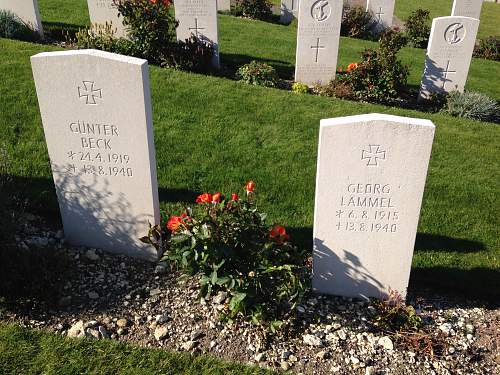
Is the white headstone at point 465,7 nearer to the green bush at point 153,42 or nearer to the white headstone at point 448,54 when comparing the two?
the white headstone at point 448,54

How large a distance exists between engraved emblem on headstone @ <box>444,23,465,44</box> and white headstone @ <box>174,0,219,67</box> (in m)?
4.69

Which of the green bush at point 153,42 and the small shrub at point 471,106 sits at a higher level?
the green bush at point 153,42

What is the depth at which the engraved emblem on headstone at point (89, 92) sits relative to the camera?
13.7ft

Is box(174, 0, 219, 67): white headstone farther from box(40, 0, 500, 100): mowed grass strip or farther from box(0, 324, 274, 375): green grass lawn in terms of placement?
box(0, 324, 274, 375): green grass lawn

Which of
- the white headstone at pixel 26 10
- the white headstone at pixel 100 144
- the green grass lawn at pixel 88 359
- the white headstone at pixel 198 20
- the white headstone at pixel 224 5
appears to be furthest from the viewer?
the white headstone at pixel 224 5

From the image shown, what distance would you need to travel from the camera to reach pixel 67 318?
13.4ft

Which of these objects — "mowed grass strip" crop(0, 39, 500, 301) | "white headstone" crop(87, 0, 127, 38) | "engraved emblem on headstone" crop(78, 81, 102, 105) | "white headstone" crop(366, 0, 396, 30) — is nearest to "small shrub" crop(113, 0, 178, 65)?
"white headstone" crop(87, 0, 127, 38)

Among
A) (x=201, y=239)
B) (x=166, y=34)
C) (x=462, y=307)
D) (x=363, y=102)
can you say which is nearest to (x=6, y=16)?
(x=166, y=34)

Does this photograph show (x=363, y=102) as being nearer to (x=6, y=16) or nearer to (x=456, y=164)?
(x=456, y=164)

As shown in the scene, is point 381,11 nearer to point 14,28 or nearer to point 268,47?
point 268,47

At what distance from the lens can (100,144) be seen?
446 cm

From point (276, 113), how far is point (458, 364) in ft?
16.2

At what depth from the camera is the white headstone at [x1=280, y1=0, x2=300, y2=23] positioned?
16.0 m

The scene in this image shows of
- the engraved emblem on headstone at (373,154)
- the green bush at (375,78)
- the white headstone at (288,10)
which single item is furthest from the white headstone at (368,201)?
the white headstone at (288,10)
